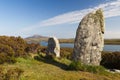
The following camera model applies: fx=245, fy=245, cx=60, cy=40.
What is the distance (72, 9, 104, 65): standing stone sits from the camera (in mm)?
25453

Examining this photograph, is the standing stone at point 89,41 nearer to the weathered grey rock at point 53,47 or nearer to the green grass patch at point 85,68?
the green grass patch at point 85,68

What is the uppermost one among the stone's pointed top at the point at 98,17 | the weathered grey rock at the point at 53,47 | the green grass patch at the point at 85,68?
the stone's pointed top at the point at 98,17

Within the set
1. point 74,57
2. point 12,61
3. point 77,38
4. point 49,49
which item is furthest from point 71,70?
point 49,49

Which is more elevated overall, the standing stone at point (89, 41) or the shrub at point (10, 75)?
the standing stone at point (89, 41)

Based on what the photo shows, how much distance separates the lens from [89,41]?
25812 millimetres

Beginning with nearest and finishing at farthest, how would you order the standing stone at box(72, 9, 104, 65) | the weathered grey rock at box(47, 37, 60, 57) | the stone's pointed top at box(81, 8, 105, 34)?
the standing stone at box(72, 9, 104, 65) < the stone's pointed top at box(81, 8, 105, 34) < the weathered grey rock at box(47, 37, 60, 57)

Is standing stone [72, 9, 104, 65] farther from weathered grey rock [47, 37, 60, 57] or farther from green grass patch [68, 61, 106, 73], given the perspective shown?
weathered grey rock [47, 37, 60, 57]

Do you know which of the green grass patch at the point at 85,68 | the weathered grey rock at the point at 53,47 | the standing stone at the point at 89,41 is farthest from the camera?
the weathered grey rock at the point at 53,47

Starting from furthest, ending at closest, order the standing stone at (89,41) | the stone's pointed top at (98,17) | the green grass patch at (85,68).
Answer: the stone's pointed top at (98,17), the standing stone at (89,41), the green grass patch at (85,68)

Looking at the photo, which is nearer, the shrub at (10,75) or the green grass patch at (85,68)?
the shrub at (10,75)

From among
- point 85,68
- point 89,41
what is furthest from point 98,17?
point 85,68

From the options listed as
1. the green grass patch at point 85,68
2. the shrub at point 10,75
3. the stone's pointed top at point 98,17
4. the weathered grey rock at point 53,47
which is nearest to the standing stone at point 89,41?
the stone's pointed top at point 98,17

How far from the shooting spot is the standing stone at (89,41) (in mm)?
25453

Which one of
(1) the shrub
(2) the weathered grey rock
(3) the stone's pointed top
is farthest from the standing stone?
(1) the shrub
